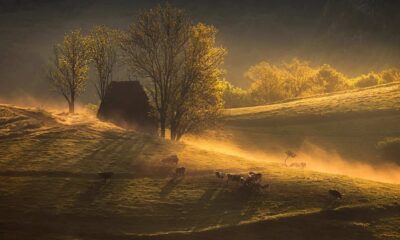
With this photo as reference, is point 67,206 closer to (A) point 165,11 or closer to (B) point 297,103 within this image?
(A) point 165,11

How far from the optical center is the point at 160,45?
224ft

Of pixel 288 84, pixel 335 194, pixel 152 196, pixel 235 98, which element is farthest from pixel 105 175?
pixel 288 84

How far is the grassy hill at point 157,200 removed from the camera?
110 ft

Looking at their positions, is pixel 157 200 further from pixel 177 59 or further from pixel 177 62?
pixel 177 59

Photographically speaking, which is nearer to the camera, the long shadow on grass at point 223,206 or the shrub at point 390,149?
the long shadow on grass at point 223,206

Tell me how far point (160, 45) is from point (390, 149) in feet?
129

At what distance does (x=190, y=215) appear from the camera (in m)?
36.1

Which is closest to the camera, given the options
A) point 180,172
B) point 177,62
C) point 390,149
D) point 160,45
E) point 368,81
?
point 180,172

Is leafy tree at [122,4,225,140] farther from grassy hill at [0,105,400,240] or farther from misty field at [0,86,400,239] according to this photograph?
grassy hill at [0,105,400,240]

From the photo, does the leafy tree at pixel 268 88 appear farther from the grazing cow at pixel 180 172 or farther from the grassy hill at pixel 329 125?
the grazing cow at pixel 180 172

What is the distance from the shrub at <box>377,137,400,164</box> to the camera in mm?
69188

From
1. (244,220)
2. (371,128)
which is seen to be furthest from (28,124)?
(371,128)

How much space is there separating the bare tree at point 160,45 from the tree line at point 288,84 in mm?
66017

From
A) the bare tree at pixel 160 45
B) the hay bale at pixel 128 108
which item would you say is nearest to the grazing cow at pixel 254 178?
the bare tree at pixel 160 45
